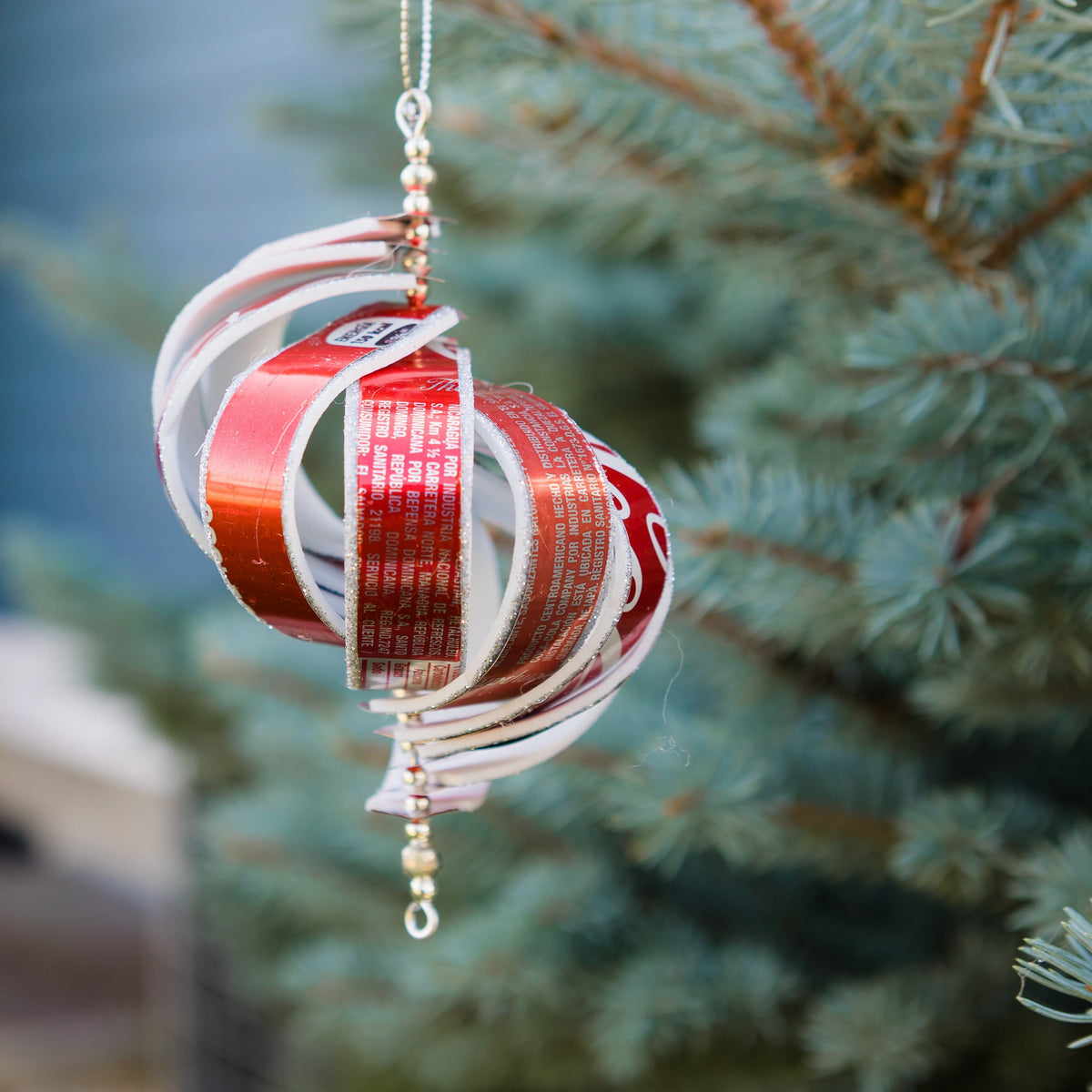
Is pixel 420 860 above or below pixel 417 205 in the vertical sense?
below

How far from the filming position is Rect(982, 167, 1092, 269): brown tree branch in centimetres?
49

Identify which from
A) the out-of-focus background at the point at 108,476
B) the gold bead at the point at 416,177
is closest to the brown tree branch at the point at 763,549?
the gold bead at the point at 416,177

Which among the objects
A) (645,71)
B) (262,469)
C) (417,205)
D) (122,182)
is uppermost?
(122,182)

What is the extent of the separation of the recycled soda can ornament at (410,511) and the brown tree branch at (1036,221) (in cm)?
26

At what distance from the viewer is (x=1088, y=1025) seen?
0.66 meters

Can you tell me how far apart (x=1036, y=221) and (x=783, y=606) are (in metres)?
0.24

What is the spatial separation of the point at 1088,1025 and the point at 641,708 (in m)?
0.34

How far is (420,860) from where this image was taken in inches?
17.5

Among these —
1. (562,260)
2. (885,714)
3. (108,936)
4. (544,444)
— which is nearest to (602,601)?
(544,444)

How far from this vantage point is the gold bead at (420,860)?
443 millimetres

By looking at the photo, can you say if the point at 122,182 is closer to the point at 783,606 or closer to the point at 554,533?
the point at 783,606

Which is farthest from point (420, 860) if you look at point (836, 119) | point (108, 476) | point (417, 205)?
point (108, 476)

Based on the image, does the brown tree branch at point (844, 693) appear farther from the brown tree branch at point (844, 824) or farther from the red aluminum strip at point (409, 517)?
the red aluminum strip at point (409, 517)

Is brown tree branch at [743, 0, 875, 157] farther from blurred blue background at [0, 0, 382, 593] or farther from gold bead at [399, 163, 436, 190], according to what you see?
blurred blue background at [0, 0, 382, 593]
